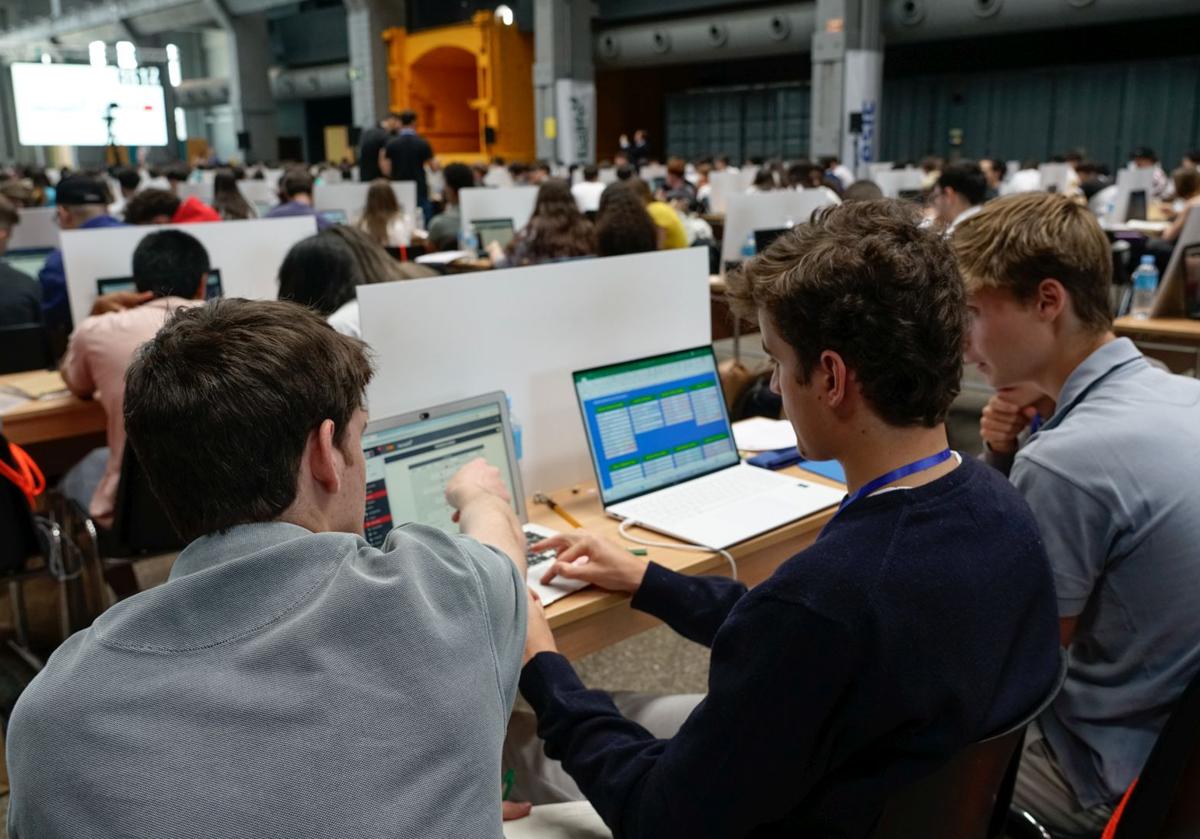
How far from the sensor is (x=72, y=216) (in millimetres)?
5203

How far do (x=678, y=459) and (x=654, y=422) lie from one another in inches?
4.1

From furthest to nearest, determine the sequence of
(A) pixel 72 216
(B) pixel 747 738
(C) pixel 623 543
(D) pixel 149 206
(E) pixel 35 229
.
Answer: (E) pixel 35 229, (A) pixel 72 216, (D) pixel 149 206, (C) pixel 623 543, (B) pixel 747 738

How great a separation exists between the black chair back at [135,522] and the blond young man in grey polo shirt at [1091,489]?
2025 millimetres

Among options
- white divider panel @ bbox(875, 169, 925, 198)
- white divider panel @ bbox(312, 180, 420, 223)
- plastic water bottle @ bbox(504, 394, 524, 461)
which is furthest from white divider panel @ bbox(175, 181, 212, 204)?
plastic water bottle @ bbox(504, 394, 524, 461)

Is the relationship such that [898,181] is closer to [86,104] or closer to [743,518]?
[743,518]

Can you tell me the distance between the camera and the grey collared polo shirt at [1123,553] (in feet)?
4.34

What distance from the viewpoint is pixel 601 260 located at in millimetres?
2316

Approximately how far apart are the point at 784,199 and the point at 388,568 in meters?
5.59

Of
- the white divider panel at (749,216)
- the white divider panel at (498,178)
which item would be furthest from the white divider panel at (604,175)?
the white divider panel at (749,216)

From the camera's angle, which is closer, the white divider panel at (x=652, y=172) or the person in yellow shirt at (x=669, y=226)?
the person in yellow shirt at (x=669, y=226)

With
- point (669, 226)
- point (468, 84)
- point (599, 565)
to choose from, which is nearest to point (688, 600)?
point (599, 565)

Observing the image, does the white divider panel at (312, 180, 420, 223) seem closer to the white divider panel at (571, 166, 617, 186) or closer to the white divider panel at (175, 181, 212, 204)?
the white divider panel at (175, 181, 212, 204)

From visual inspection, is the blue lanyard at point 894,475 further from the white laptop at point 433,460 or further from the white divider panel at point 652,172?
the white divider panel at point 652,172

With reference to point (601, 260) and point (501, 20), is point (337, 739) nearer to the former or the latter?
point (601, 260)
